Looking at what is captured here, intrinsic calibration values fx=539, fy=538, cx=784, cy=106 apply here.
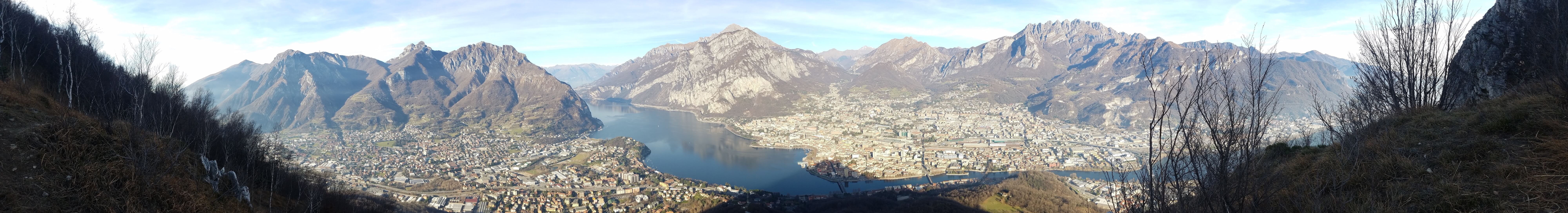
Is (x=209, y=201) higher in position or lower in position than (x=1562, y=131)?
lower

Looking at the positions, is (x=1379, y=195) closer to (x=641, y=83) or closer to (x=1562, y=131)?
(x=1562, y=131)

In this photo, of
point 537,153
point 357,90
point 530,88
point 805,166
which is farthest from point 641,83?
point 805,166

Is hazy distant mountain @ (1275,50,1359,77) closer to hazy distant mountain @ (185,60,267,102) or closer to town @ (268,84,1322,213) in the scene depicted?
town @ (268,84,1322,213)

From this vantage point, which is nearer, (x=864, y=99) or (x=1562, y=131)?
(x=1562, y=131)

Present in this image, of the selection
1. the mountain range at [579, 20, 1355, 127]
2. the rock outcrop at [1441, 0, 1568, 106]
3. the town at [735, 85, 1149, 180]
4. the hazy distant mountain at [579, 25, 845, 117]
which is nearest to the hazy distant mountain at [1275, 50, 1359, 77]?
the mountain range at [579, 20, 1355, 127]

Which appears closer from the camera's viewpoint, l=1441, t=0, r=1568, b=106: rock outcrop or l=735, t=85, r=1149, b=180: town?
l=1441, t=0, r=1568, b=106: rock outcrop

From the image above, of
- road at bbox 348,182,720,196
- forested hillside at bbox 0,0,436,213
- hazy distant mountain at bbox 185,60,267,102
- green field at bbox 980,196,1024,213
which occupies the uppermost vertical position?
hazy distant mountain at bbox 185,60,267,102
